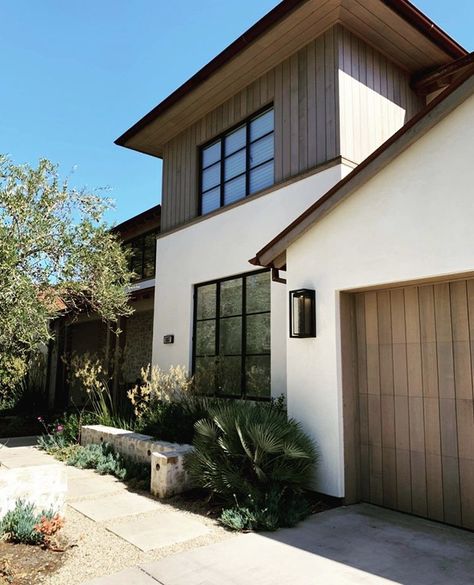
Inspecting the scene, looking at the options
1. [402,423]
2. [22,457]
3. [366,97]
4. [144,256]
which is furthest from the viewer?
[144,256]

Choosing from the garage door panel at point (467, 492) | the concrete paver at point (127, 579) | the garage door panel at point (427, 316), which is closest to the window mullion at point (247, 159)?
the garage door panel at point (427, 316)

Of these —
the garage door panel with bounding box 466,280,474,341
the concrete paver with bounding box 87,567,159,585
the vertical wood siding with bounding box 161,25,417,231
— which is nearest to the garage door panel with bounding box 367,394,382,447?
the garage door panel with bounding box 466,280,474,341

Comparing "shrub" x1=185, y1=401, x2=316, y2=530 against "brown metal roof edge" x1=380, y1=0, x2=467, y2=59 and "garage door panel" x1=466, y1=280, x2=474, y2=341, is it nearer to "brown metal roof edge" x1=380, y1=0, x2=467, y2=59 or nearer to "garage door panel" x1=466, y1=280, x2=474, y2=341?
"garage door panel" x1=466, y1=280, x2=474, y2=341

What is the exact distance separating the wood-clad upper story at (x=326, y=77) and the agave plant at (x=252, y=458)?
423 cm

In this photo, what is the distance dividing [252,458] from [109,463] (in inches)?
121

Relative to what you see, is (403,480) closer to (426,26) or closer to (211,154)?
(426,26)

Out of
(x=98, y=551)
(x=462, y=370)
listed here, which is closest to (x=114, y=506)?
(x=98, y=551)

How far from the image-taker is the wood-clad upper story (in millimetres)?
7531

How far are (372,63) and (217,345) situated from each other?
5.77 m

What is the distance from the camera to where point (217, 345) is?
362 inches

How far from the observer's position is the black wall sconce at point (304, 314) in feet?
19.4

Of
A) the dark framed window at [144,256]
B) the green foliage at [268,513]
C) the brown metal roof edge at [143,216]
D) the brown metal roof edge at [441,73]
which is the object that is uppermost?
the brown metal roof edge at [441,73]

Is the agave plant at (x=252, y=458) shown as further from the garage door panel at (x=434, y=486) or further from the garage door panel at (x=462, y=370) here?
the garage door panel at (x=462, y=370)

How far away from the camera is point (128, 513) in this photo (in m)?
5.36
